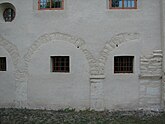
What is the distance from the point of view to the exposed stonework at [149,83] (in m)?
10.4

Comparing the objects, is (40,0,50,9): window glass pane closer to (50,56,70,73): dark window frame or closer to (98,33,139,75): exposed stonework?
(50,56,70,73): dark window frame

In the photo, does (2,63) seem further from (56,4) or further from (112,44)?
(112,44)

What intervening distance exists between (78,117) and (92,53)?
2.96 meters

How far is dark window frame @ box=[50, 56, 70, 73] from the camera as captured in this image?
10820mm

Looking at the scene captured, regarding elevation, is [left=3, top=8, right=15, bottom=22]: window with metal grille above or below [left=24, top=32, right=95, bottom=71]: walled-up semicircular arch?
above

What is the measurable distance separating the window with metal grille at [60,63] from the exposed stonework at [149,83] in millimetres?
3316

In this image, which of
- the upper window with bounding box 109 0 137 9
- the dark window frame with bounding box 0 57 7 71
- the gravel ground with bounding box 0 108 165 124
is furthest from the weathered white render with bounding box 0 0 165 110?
the dark window frame with bounding box 0 57 7 71

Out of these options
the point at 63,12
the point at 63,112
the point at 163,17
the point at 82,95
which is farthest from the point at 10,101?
the point at 163,17

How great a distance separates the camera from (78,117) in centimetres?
903

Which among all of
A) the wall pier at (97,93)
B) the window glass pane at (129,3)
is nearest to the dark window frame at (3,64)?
the wall pier at (97,93)

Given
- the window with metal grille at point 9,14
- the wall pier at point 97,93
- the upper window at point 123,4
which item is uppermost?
the upper window at point 123,4

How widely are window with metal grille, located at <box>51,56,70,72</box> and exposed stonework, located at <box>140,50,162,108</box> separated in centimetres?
332

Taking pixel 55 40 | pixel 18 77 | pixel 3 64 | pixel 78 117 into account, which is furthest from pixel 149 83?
pixel 3 64

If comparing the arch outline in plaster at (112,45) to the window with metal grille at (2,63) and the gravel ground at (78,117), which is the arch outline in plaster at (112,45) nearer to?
the gravel ground at (78,117)
